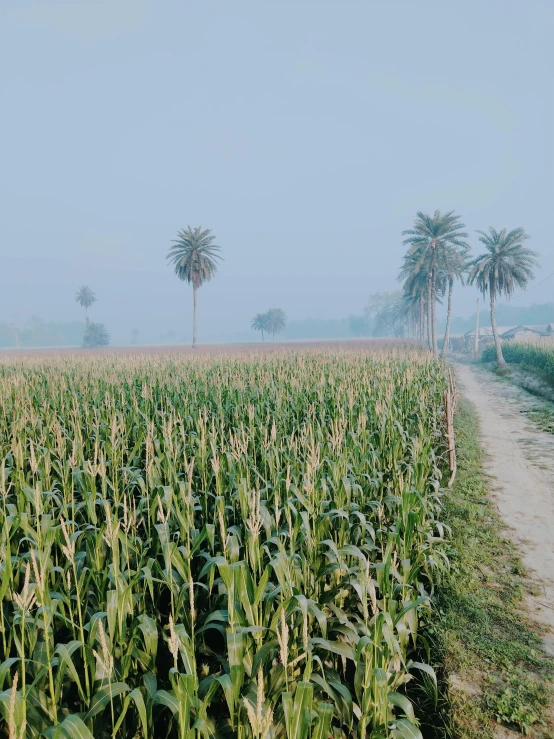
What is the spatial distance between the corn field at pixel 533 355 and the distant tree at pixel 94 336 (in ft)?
320

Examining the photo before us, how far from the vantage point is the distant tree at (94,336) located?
11788cm

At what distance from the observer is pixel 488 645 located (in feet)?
13.2

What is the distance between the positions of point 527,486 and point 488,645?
496 cm

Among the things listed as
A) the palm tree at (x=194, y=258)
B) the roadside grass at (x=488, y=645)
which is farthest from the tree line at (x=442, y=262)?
the roadside grass at (x=488, y=645)

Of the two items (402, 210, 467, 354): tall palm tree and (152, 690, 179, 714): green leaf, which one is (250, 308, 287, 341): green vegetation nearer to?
(402, 210, 467, 354): tall palm tree

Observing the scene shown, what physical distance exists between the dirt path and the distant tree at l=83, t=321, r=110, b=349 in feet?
377

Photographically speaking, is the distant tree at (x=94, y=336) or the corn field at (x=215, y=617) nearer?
the corn field at (x=215, y=617)

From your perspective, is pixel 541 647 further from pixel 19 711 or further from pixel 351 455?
pixel 19 711

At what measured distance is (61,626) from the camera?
334 cm

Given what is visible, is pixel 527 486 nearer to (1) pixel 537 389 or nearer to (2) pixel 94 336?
(1) pixel 537 389

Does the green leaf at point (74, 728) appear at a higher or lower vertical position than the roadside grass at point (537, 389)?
higher

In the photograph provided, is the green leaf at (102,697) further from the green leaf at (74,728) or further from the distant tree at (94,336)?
the distant tree at (94,336)

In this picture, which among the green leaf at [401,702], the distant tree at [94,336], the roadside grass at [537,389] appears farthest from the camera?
the distant tree at [94,336]

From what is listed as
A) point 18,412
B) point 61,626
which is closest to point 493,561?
point 61,626
